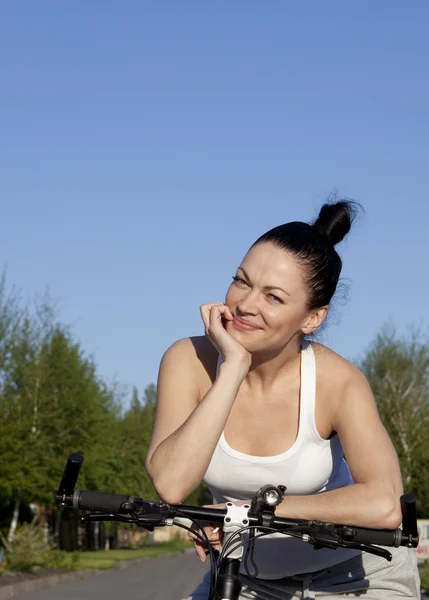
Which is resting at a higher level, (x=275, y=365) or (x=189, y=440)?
(x=275, y=365)

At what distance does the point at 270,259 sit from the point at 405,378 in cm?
5373

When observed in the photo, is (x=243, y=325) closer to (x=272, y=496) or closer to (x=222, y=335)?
(x=222, y=335)

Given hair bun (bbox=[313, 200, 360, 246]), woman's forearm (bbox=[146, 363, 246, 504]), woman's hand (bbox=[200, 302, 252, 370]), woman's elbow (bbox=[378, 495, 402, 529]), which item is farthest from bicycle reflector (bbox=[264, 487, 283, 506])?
hair bun (bbox=[313, 200, 360, 246])

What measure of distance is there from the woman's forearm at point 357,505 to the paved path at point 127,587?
13410mm

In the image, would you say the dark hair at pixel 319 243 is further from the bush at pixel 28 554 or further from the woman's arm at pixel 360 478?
the bush at pixel 28 554

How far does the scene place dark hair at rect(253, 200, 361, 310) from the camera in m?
3.97

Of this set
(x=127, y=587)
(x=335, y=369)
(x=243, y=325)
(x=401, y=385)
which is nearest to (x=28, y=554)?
(x=127, y=587)

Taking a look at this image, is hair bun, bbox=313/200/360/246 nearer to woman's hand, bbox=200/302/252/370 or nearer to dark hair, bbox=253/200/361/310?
dark hair, bbox=253/200/361/310

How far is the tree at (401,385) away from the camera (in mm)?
55344

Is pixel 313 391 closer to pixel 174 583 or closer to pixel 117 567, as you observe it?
pixel 174 583

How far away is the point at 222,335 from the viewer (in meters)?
3.74

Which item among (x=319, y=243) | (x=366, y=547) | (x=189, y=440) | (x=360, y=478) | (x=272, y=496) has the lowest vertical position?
(x=366, y=547)

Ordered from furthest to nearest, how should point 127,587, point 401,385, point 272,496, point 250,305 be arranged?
point 401,385, point 127,587, point 250,305, point 272,496

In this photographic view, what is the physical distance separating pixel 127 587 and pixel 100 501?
20213 millimetres
